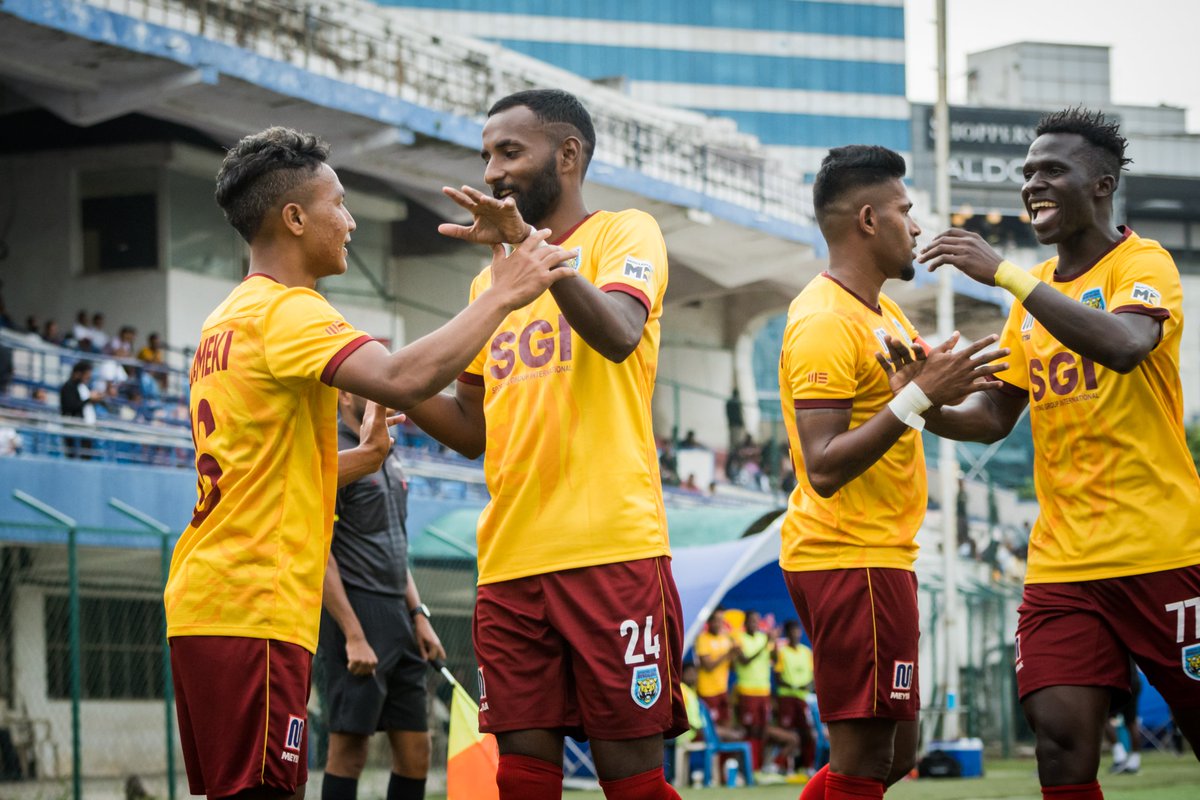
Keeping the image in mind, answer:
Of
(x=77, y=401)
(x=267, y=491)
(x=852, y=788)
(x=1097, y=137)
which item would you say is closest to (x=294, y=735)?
(x=267, y=491)

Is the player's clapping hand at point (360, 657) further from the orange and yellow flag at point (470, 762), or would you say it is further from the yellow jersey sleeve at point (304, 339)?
the yellow jersey sleeve at point (304, 339)

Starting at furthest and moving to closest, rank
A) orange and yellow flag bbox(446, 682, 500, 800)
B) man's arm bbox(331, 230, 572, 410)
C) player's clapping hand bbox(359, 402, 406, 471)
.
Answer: orange and yellow flag bbox(446, 682, 500, 800) → player's clapping hand bbox(359, 402, 406, 471) → man's arm bbox(331, 230, 572, 410)

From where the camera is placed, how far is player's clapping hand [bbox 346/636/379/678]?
291 inches

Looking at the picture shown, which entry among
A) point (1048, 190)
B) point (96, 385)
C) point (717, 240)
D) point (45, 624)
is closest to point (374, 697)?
point (1048, 190)

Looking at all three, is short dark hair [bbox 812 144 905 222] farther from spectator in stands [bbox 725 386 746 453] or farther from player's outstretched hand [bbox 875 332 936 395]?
spectator in stands [bbox 725 386 746 453]

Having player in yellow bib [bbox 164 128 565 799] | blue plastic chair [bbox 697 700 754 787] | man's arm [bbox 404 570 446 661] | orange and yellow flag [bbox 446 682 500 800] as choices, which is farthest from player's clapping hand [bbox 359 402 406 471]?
blue plastic chair [bbox 697 700 754 787]

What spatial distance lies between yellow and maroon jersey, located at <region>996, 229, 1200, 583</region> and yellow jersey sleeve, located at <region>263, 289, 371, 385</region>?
2473 millimetres

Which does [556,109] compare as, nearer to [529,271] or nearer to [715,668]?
[529,271]

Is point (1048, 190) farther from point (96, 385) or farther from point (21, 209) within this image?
point (21, 209)

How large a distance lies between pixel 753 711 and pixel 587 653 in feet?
46.2

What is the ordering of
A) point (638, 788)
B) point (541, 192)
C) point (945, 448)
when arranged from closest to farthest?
1. point (638, 788)
2. point (541, 192)
3. point (945, 448)

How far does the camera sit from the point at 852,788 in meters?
5.39

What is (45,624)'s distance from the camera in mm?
14820

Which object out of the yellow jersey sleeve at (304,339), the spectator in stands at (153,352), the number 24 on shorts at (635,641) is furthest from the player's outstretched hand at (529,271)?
the spectator in stands at (153,352)
